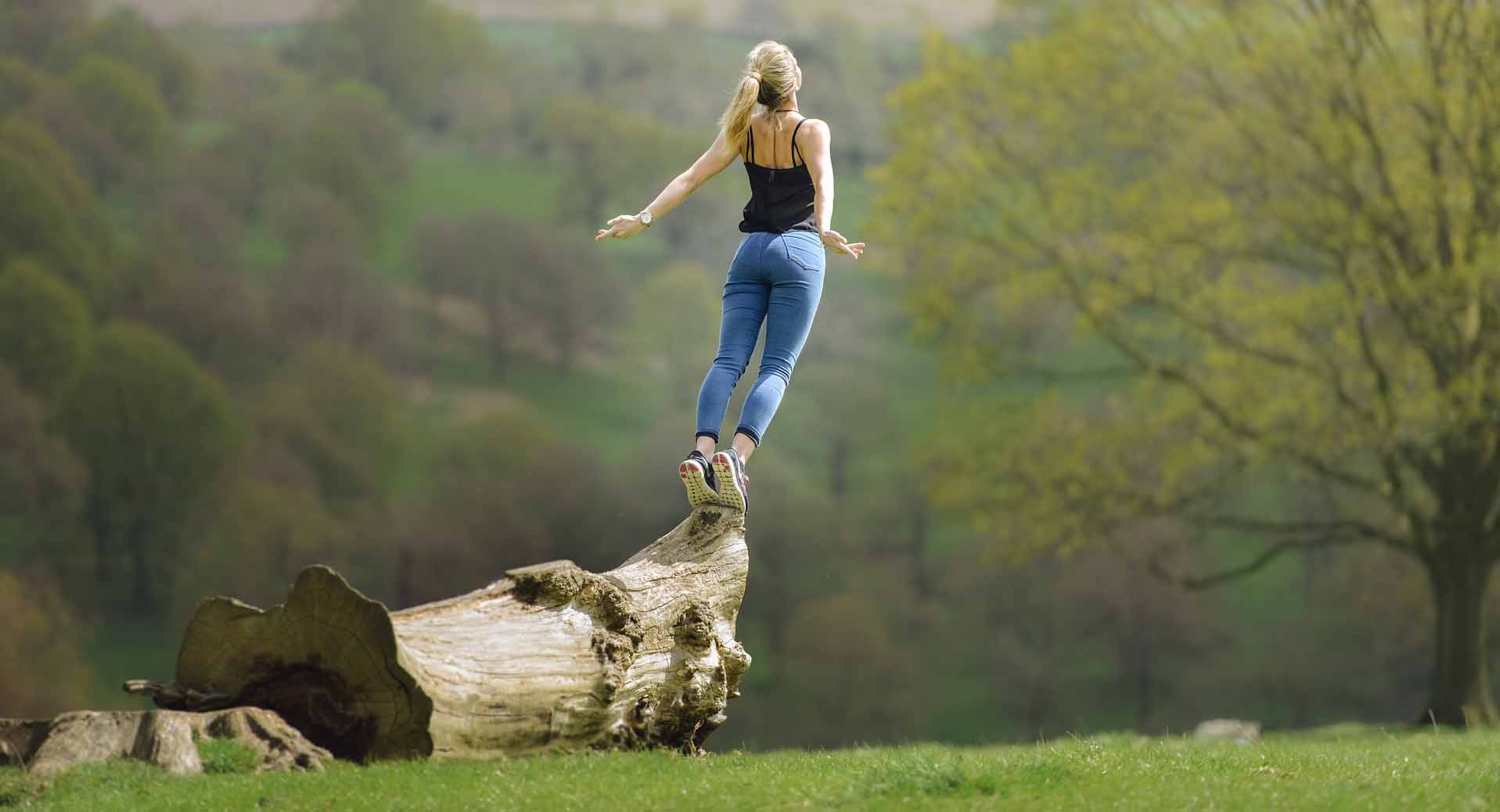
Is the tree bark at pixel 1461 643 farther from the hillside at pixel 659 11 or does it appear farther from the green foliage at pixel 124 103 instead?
the green foliage at pixel 124 103

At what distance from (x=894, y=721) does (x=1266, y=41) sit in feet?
66.1

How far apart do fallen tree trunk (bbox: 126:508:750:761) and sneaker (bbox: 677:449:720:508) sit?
0.67 feet

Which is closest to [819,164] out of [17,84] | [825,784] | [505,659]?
[505,659]

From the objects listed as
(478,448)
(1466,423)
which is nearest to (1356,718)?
(1466,423)

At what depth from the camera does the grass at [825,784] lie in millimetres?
6504

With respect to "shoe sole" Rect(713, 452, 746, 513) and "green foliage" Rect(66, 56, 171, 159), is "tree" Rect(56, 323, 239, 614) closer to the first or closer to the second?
"green foliage" Rect(66, 56, 171, 159)

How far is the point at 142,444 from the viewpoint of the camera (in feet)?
104

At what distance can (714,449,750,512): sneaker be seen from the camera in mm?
8469

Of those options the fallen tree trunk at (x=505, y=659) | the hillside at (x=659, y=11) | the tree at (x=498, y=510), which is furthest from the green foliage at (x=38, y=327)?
the fallen tree trunk at (x=505, y=659)

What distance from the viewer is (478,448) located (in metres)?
36.1

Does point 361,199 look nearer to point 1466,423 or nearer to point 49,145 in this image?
point 49,145

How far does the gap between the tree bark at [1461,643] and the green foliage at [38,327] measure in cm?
2850

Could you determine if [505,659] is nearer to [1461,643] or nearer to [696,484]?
[696,484]

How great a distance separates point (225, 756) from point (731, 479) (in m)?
3.60
